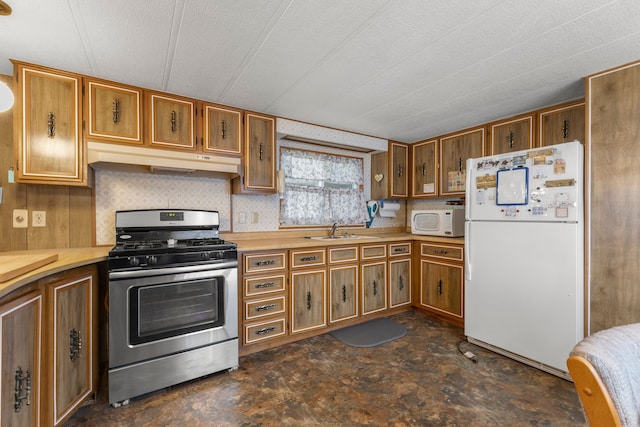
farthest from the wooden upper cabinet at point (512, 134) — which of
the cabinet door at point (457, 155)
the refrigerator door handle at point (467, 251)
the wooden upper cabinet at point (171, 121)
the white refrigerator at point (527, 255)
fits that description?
the wooden upper cabinet at point (171, 121)

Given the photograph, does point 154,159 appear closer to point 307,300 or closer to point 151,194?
point 151,194

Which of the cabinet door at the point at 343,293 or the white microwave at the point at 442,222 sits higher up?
the white microwave at the point at 442,222

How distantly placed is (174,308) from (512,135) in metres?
3.52

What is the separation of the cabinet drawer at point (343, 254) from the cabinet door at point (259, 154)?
89 cm

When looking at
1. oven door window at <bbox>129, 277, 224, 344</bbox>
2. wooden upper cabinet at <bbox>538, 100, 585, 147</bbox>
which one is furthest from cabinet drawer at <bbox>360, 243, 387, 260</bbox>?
wooden upper cabinet at <bbox>538, 100, 585, 147</bbox>

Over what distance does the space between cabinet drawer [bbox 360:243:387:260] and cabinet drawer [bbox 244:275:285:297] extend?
0.98 m

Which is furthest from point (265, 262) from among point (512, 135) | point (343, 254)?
point (512, 135)

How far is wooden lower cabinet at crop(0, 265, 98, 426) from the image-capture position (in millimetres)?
1239

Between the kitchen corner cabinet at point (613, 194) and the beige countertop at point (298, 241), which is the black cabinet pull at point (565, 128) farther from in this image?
the beige countertop at point (298, 241)

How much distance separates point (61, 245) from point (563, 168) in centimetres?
386

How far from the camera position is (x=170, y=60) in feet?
6.54

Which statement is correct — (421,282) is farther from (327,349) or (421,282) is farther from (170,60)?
(170,60)

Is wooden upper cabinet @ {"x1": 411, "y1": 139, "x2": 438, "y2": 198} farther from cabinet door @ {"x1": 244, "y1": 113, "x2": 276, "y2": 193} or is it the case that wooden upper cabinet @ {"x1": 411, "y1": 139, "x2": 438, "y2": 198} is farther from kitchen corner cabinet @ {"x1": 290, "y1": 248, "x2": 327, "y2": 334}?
cabinet door @ {"x1": 244, "y1": 113, "x2": 276, "y2": 193}

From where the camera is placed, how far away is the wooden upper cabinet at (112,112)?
7.24 ft
